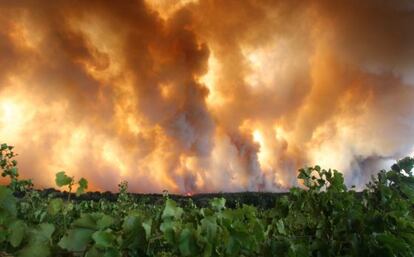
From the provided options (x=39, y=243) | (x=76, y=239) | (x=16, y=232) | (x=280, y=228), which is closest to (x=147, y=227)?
(x=76, y=239)

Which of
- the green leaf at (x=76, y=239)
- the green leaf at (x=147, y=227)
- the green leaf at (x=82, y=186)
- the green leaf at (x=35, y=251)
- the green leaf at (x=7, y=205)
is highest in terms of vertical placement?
the green leaf at (x=82, y=186)

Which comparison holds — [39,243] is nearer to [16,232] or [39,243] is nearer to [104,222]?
[16,232]

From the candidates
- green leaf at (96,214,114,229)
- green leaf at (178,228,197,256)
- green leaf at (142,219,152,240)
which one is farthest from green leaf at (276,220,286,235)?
green leaf at (96,214,114,229)

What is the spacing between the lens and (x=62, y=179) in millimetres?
3289

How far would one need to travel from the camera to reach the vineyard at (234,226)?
2908mm

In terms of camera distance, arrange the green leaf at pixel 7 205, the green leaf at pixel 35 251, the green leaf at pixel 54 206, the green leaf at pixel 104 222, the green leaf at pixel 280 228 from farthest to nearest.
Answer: the green leaf at pixel 280 228
the green leaf at pixel 54 206
the green leaf at pixel 7 205
the green leaf at pixel 104 222
the green leaf at pixel 35 251

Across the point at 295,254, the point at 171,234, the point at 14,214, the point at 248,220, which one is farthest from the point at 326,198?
the point at 14,214

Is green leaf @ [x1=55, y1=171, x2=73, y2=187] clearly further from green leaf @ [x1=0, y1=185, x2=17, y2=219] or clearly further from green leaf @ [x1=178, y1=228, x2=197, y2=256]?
green leaf @ [x1=178, y1=228, x2=197, y2=256]

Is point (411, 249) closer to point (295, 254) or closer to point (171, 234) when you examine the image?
point (295, 254)

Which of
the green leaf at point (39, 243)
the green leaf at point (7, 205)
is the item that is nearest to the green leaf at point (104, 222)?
the green leaf at point (39, 243)

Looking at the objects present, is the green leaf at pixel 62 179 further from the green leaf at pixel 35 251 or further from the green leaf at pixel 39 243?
the green leaf at pixel 35 251

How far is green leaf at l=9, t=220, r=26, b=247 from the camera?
2.96 m

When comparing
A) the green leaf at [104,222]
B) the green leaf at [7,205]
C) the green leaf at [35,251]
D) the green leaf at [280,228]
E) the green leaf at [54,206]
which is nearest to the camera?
the green leaf at [35,251]

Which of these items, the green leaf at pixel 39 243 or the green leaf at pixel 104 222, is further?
the green leaf at pixel 104 222
